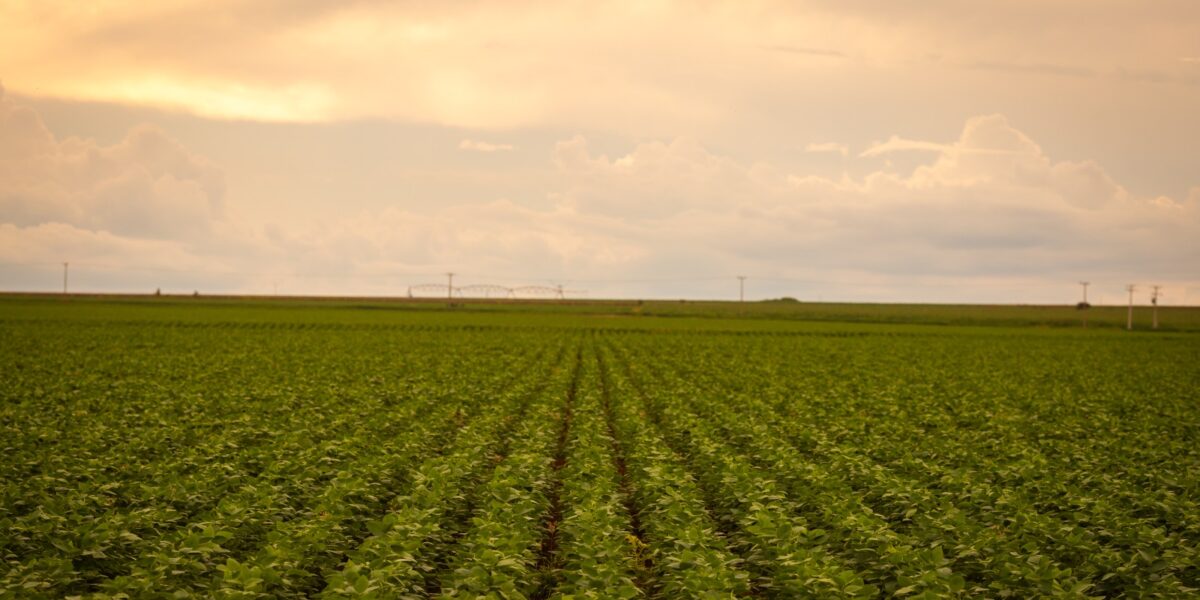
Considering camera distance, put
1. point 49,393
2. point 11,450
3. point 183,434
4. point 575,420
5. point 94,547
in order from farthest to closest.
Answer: point 49,393, point 575,420, point 183,434, point 11,450, point 94,547

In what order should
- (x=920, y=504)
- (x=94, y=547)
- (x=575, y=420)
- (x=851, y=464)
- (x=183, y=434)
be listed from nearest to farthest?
(x=94, y=547) < (x=920, y=504) < (x=851, y=464) < (x=183, y=434) < (x=575, y=420)

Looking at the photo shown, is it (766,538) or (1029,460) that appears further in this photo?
(1029,460)

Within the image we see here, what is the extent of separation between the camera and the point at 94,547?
10070 millimetres

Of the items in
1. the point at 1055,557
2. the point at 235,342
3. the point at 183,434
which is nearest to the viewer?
the point at 1055,557

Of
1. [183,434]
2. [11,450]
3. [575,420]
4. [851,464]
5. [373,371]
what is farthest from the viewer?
[373,371]

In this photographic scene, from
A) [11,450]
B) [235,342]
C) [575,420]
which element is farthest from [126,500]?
[235,342]

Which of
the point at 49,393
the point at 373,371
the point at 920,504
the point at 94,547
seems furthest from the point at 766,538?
the point at 373,371

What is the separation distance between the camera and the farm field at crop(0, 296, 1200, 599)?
959 cm

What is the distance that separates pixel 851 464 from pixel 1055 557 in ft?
19.9

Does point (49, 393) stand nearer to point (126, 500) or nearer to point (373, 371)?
point (373, 371)

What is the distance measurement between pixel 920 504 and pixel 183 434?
55.5 feet

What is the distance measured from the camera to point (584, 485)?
14312mm

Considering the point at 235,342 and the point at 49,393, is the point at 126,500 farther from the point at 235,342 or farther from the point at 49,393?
the point at 235,342

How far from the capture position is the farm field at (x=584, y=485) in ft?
31.4
